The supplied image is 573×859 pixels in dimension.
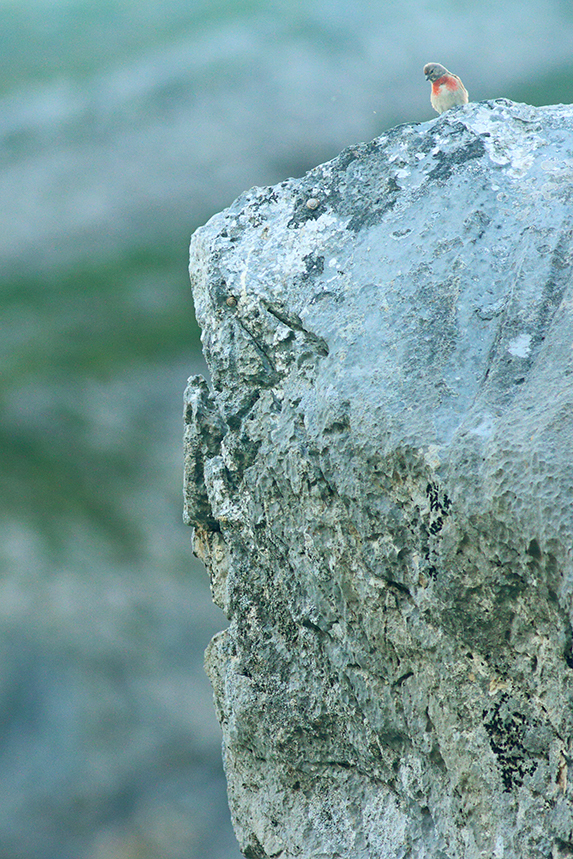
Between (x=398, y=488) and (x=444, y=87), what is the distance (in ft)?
7.81

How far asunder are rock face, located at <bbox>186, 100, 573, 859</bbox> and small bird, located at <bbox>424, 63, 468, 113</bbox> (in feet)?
4.32

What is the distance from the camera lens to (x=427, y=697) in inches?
78.0

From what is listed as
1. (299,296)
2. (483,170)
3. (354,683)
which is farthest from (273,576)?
(483,170)

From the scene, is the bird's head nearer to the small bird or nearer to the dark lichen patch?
the small bird

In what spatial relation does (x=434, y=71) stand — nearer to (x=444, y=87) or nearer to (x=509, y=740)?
(x=444, y=87)

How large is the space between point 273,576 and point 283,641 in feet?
0.67

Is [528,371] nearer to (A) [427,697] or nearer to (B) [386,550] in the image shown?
(B) [386,550]

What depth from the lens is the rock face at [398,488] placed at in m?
1.74

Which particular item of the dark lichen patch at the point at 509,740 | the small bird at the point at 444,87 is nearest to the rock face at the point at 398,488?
the dark lichen patch at the point at 509,740

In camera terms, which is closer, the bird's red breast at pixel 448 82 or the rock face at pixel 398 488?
the rock face at pixel 398 488

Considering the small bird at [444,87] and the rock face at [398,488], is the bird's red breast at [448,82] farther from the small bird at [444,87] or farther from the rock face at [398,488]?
the rock face at [398,488]

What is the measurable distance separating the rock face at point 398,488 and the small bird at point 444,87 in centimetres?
132

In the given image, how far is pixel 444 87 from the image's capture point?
3.57 metres

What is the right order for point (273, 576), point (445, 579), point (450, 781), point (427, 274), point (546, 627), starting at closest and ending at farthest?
point (546, 627), point (445, 579), point (450, 781), point (427, 274), point (273, 576)
